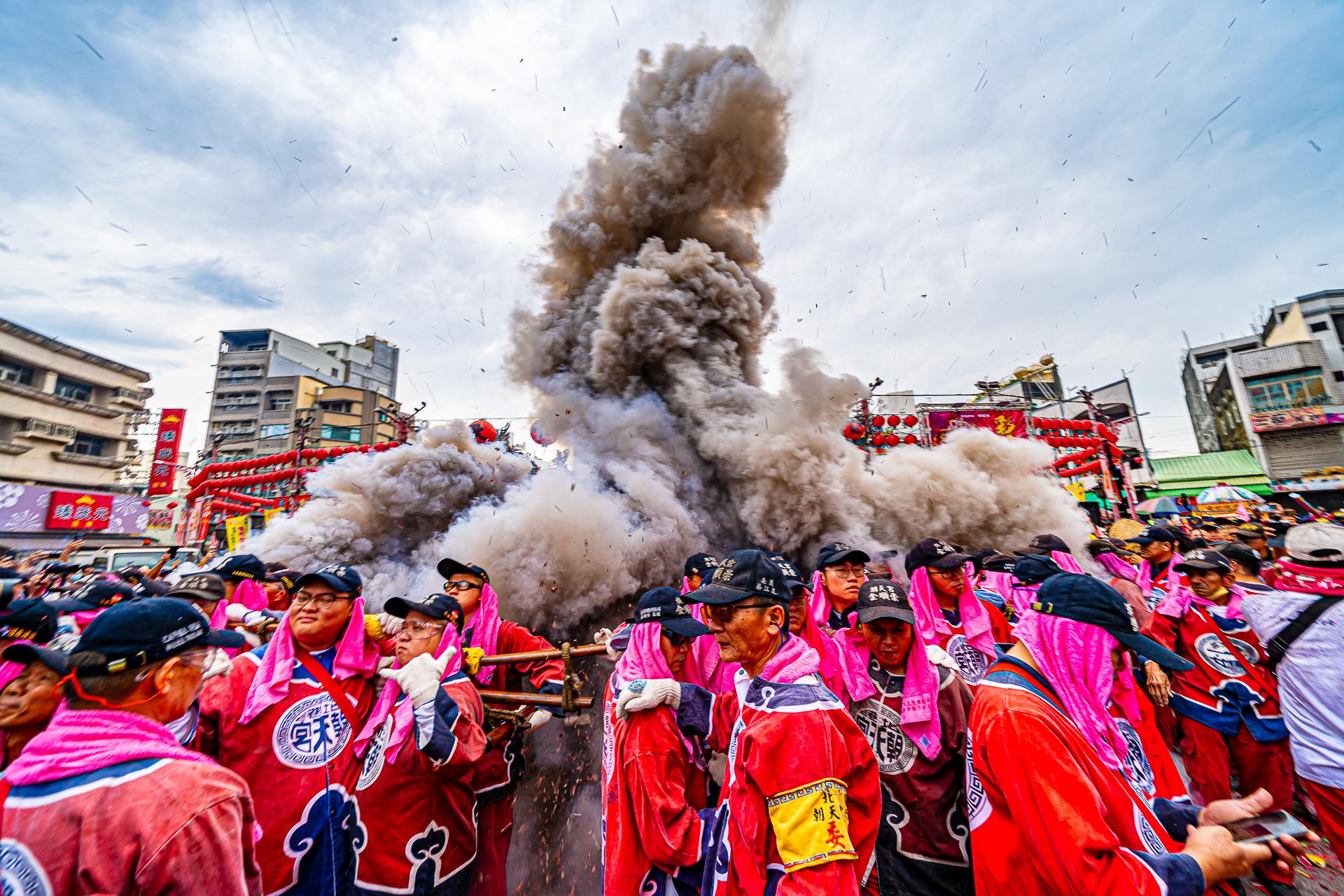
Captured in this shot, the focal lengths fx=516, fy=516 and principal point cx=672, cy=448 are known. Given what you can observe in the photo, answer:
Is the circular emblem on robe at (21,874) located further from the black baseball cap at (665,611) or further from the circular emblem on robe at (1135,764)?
the circular emblem on robe at (1135,764)

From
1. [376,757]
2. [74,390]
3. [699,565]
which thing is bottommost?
[376,757]

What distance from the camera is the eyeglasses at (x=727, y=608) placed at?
2.24m

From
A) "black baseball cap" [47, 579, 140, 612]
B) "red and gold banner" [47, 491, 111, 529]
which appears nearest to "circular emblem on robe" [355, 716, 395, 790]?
"black baseball cap" [47, 579, 140, 612]

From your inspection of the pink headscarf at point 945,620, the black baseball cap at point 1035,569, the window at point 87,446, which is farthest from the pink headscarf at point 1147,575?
the window at point 87,446

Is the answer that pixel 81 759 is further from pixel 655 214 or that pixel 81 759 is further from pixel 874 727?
pixel 655 214

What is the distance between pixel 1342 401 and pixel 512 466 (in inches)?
1543

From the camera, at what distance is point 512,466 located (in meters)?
16.0

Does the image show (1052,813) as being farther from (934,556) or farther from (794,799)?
(934,556)

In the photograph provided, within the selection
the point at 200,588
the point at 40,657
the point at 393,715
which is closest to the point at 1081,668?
the point at 393,715

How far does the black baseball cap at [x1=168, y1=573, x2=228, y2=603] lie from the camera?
4336 mm

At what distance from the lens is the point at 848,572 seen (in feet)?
14.6

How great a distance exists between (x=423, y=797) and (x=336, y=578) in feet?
4.46

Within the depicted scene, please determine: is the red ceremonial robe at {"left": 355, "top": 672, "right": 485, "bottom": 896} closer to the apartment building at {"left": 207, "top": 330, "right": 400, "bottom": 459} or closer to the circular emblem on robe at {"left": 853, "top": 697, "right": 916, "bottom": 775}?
the circular emblem on robe at {"left": 853, "top": 697, "right": 916, "bottom": 775}

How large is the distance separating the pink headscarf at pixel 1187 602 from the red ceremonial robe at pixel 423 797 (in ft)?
18.9
